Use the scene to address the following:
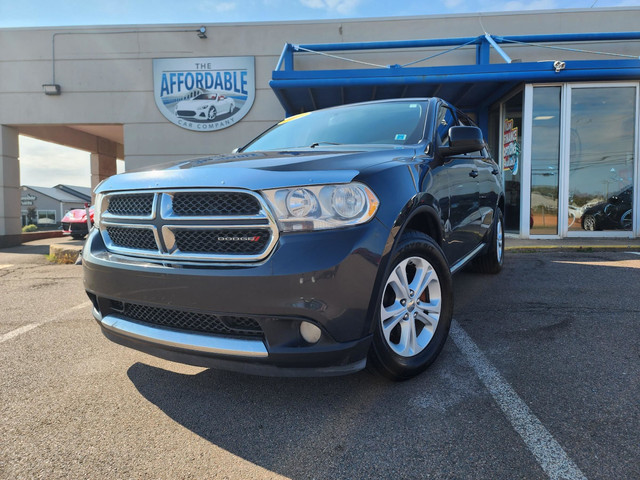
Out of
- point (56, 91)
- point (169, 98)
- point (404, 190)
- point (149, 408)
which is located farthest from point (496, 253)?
point (56, 91)

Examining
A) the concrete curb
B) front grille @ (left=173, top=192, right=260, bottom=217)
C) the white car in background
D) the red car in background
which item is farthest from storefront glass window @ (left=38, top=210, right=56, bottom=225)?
front grille @ (left=173, top=192, right=260, bottom=217)

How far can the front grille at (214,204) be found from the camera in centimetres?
190

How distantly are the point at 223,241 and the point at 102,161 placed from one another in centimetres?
1695

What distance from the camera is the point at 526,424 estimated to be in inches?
74.4

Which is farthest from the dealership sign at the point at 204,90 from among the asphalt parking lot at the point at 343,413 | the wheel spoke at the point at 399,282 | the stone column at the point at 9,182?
the wheel spoke at the point at 399,282

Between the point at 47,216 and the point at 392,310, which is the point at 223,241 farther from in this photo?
the point at 47,216

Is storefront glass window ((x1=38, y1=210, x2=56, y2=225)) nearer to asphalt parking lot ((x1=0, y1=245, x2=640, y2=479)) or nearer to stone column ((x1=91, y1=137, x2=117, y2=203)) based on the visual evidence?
stone column ((x1=91, y1=137, x2=117, y2=203))

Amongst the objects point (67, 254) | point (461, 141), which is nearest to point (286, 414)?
point (461, 141)

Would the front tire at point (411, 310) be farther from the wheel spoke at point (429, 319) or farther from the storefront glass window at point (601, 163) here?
the storefront glass window at point (601, 163)

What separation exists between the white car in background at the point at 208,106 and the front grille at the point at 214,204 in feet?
29.9

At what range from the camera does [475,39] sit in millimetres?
9273

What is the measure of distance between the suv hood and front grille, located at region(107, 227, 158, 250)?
0.22m

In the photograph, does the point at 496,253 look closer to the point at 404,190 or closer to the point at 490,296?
the point at 490,296

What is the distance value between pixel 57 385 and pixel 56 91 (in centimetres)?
1104
